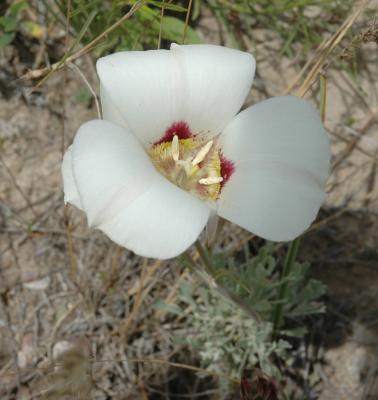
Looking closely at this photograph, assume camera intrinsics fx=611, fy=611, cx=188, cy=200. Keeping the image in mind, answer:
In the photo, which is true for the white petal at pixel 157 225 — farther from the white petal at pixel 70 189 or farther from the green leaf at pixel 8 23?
the green leaf at pixel 8 23

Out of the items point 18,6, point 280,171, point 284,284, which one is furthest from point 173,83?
point 18,6

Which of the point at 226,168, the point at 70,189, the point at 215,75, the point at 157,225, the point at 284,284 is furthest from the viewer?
the point at 284,284

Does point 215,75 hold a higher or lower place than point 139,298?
higher

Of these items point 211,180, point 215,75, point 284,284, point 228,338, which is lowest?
point 228,338

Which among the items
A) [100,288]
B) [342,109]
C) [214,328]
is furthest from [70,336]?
[342,109]

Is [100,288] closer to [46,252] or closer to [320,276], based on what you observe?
[46,252]

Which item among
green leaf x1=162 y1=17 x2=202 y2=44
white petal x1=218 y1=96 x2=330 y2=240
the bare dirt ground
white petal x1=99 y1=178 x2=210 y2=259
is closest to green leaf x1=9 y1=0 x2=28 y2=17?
the bare dirt ground

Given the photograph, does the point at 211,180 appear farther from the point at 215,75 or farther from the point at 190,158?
the point at 215,75

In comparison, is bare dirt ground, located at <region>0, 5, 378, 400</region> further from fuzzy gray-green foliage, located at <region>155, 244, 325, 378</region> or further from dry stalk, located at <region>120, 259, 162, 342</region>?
fuzzy gray-green foliage, located at <region>155, 244, 325, 378</region>
